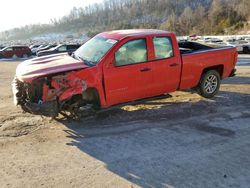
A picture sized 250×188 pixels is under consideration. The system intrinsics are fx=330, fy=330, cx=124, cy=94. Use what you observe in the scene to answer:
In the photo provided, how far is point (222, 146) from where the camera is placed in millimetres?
5422

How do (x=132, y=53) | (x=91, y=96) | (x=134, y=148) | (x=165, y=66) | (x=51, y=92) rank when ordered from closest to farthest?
(x=134, y=148)
(x=51, y=92)
(x=91, y=96)
(x=132, y=53)
(x=165, y=66)

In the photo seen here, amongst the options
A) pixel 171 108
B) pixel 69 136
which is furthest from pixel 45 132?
pixel 171 108

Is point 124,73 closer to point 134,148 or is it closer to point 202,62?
point 134,148

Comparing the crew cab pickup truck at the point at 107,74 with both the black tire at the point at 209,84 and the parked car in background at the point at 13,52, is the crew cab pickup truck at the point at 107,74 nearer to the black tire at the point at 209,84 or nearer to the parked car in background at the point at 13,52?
the black tire at the point at 209,84

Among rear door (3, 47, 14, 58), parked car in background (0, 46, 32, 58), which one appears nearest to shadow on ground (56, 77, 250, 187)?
parked car in background (0, 46, 32, 58)

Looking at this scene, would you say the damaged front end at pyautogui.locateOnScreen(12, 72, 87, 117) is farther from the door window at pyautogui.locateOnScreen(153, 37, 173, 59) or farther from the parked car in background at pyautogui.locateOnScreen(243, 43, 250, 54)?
the parked car in background at pyautogui.locateOnScreen(243, 43, 250, 54)

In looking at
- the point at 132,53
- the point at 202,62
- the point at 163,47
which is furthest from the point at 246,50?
the point at 132,53

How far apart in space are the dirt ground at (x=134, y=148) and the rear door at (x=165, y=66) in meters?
0.56

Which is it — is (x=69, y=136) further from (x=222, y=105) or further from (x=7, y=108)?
(x=222, y=105)

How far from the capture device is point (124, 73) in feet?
22.1

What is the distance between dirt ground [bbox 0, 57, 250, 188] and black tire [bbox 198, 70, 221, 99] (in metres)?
0.44

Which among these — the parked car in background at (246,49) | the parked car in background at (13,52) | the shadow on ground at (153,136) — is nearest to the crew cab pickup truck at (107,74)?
the shadow on ground at (153,136)

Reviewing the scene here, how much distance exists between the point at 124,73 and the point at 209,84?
9.18ft

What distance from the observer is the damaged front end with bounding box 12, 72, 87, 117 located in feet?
20.1
